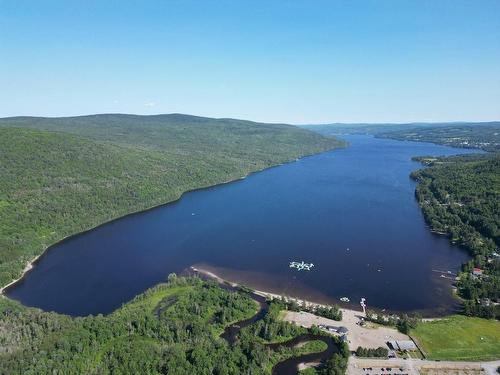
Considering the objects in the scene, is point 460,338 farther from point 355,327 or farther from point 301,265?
point 301,265

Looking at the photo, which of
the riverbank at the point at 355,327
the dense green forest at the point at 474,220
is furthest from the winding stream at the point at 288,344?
the dense green forest at the point at 474,220

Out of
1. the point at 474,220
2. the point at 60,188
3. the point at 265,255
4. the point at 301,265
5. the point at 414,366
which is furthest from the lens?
the point at 60,188

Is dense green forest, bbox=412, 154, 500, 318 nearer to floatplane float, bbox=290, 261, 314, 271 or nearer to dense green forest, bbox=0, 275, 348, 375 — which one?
floatplane float, bbox=290, 261, 314, 271

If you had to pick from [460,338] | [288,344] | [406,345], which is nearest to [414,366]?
[406,345]

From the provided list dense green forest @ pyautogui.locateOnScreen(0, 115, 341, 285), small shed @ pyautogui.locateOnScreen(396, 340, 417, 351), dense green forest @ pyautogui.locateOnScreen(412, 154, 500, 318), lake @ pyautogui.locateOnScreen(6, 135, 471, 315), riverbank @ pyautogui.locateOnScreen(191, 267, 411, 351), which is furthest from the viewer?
dense green forest @ pyautogui.locateOnScreen(0, 115, 341, 285)

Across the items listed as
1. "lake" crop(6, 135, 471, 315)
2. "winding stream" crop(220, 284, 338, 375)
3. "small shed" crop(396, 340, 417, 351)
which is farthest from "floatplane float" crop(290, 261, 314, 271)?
"small shed" crop(396, 340, 417, 351)

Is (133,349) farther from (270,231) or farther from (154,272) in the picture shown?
(270,231)
